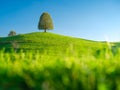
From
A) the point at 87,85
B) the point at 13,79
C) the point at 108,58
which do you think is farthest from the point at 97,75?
the point at 13,79

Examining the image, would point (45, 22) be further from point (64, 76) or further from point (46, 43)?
point (64, 76)

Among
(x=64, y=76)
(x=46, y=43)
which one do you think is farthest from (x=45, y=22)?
(x=64, y=76)

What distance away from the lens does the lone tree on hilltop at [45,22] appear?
92.9 m

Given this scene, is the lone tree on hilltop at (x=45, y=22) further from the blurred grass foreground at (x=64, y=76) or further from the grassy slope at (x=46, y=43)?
the blurred grass foreground at (x=64, y=76)

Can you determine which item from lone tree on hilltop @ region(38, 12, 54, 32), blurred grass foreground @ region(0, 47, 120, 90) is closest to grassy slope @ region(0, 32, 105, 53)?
lone tree on hilltop @ region(38, 12, 54, 32)

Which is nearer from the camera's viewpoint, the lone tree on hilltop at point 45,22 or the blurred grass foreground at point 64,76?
the blurred grass foreground at point 64,76

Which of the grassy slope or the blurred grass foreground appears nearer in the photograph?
the blurred grass foreground

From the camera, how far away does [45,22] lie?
312 ft

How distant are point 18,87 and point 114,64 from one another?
3.89 feet

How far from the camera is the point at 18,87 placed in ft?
12.1

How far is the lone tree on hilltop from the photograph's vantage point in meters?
92.9

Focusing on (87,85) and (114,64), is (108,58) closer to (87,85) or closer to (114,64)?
(114,64)

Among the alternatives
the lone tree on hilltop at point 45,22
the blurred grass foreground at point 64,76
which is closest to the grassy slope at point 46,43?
the lone tree on hilltop at point 45,22

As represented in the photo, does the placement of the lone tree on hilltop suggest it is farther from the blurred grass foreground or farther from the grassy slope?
the blurred grass foreground
